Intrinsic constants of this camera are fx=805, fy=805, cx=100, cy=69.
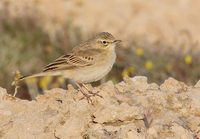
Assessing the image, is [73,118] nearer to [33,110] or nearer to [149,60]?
[33,110]

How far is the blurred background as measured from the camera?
13023 millimetres

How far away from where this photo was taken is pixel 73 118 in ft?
25.5

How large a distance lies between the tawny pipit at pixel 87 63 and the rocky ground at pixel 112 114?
35.2 inches

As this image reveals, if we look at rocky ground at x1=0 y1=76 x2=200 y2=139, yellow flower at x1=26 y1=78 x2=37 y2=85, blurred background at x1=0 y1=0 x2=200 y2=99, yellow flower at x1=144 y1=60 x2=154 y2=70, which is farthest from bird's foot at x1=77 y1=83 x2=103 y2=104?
yellow flower at x1=144 y1=60 x2=154 y2=70

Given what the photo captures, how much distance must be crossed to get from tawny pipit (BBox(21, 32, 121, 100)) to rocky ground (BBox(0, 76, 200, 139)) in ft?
2.93

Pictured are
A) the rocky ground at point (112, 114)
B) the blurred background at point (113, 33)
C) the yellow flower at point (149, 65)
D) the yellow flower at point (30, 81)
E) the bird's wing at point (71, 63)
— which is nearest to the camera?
the rocky ground at point (112, 114)

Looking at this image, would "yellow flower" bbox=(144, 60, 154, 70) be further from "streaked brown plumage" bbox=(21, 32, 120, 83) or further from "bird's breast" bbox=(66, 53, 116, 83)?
"bird's breast" bbox=(66, 53, 116, 83)

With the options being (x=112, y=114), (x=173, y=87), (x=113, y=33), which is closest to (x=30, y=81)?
(x=173, y=87)

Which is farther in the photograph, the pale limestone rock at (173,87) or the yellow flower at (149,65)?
the yellow flower at (149,65)

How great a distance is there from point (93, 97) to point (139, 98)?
1.60ft

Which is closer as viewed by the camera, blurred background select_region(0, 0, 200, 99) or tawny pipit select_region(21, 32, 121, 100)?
tawny pipit select_region(21, 32, 121, 100)

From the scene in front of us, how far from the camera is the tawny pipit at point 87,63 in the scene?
9422 mm

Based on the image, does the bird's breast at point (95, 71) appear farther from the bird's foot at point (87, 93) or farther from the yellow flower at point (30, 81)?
the yellow flower at point (30, 81)

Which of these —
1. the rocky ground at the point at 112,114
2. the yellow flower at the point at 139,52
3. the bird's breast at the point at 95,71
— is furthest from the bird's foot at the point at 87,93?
the yellow flower at the point at 139,52
